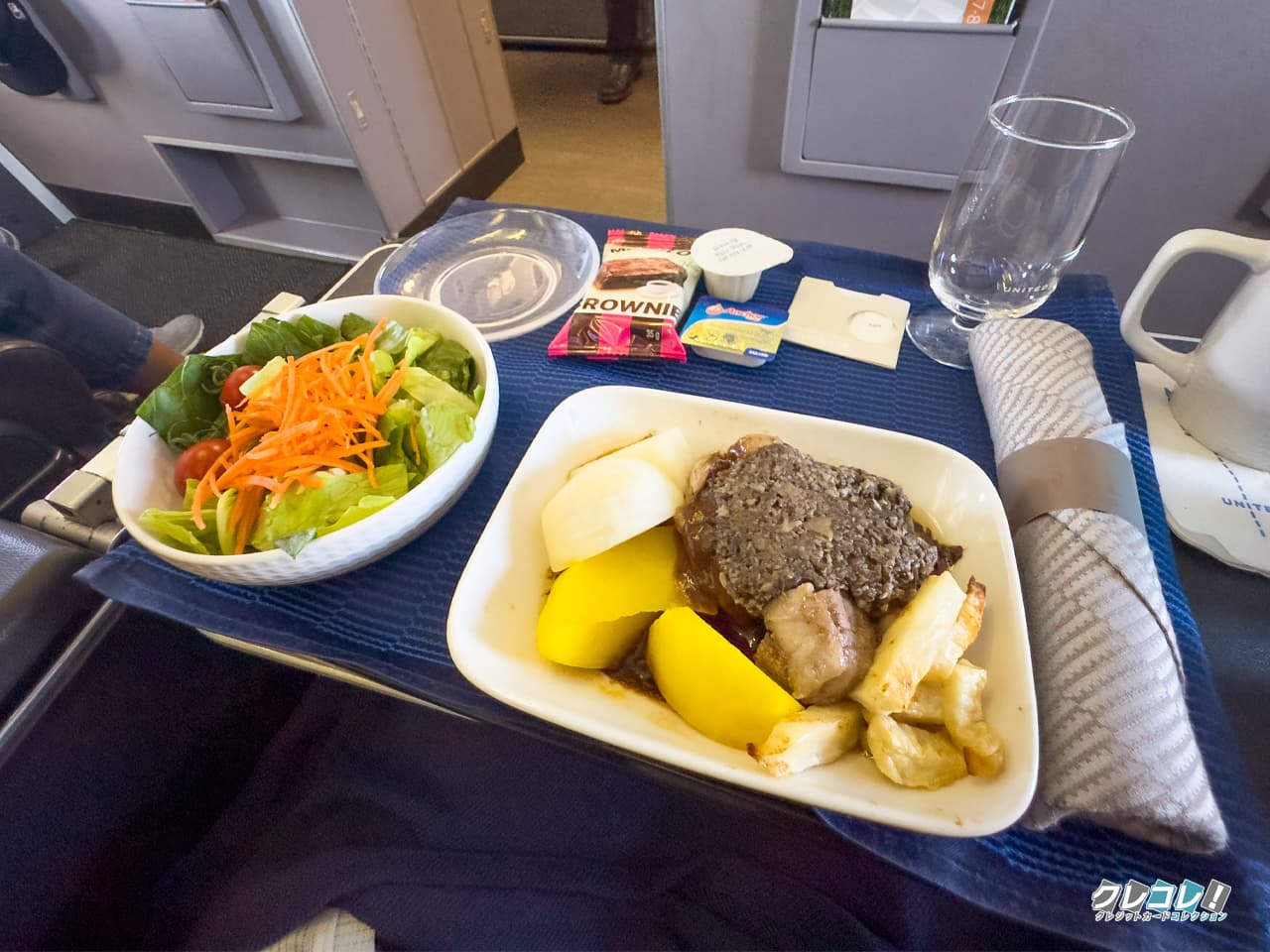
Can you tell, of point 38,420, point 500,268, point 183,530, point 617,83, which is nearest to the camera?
point 183,530

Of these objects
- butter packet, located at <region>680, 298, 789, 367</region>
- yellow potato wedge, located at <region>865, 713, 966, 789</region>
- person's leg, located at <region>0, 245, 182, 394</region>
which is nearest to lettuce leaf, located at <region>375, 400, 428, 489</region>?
butter packet, located at <region>680, 298, 789, 367</region>

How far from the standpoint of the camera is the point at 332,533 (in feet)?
1.59

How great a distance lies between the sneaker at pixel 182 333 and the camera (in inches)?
72.4

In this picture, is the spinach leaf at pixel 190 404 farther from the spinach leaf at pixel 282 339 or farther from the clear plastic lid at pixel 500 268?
the clear plastic lid at pixel 500 268

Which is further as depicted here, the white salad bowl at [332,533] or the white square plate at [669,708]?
the white salad bowl at [332,533]

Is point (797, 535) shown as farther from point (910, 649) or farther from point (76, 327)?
point (76, 327)

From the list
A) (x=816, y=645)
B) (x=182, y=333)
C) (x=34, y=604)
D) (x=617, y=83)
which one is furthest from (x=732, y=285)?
(x=617, y=83)

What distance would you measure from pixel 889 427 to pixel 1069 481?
0.17m

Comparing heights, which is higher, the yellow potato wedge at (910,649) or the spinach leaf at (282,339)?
the spinach leaf at (282,339)

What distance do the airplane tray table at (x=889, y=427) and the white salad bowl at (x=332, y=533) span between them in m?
0.04

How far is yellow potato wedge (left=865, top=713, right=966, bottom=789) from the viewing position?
1.29 feet

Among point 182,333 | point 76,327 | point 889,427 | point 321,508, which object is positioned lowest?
point 182,333

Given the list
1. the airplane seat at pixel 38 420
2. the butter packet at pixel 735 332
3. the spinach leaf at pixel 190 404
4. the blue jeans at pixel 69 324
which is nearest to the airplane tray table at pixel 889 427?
the butter packet at pixel 735 332

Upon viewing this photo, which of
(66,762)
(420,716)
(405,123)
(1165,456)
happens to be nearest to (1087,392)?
(1165,456)
